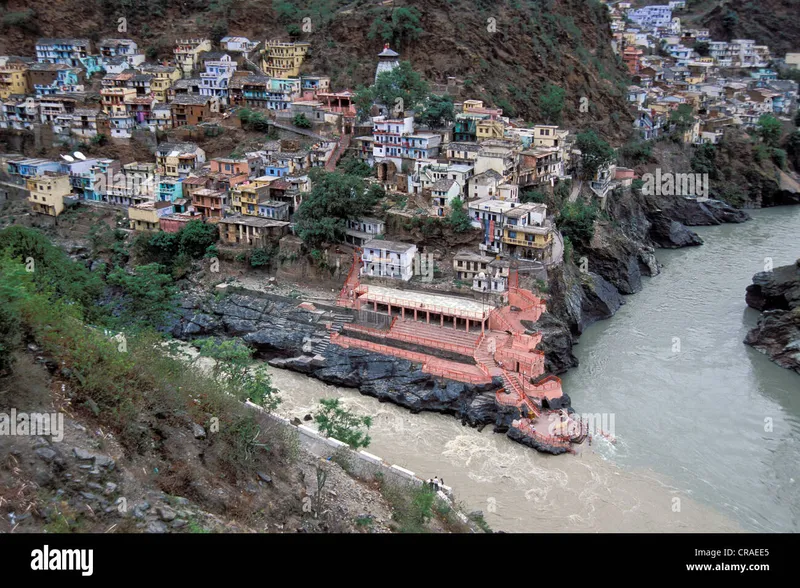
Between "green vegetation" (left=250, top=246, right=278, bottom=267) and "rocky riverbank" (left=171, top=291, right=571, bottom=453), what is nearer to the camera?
"rocky riverbank" (left=171, top=291, right=571, bottom=453)

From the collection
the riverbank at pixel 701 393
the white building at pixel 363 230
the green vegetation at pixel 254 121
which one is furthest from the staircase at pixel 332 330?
the green vegetation at pixel 254 121

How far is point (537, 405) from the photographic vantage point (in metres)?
20.6

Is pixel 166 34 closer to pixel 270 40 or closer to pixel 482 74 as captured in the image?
pixel 270 40

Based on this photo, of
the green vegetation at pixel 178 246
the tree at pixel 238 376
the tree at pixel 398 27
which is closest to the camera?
the tree at pixel 238 376

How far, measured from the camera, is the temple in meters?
20.8

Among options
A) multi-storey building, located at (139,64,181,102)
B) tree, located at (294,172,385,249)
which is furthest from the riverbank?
multi-storey building, located at (139,64,181,102)

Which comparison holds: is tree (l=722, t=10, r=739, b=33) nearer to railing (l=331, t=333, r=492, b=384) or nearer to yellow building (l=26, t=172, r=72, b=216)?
railing (l=331, t=333, r=492, b=384)

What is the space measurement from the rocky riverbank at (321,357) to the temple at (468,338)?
13.1 inches

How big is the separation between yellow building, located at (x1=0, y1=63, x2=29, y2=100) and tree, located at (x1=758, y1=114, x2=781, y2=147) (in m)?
43.8

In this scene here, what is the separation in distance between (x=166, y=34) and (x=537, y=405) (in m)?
34.6

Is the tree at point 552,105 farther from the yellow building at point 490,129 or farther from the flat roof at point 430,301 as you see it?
the flat roof at point 430,301

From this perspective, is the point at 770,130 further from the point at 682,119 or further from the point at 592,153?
the point at 592,153

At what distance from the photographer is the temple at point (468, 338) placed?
68.3 ft

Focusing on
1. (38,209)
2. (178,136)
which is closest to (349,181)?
(178,136)
